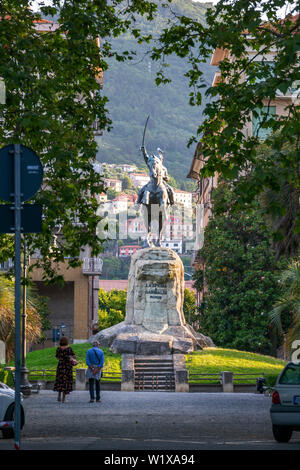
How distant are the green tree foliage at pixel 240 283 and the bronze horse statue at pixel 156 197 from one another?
4818 millimetres

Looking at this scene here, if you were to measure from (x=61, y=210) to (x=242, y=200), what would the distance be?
4.08 meters

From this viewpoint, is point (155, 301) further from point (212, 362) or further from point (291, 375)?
point (291, 375)

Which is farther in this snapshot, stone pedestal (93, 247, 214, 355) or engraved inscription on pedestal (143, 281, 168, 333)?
engraved inscription on pedestal (143, 281, 168, 333)

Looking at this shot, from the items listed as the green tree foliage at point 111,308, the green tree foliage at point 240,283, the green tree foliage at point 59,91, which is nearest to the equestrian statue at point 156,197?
the green tree foliage at point 240,283

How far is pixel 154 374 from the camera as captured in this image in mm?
33750

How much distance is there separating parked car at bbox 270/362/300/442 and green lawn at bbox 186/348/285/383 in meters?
18.9

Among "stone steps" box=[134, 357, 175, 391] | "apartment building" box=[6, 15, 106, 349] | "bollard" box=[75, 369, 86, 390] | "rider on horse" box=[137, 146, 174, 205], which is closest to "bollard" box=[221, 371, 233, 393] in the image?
"stone steps" box=[134, 357, 175, 391]

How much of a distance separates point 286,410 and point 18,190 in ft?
20.0

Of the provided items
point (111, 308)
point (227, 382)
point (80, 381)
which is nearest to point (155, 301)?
point (80, 381)

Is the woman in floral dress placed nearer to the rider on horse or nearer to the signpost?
the signpost

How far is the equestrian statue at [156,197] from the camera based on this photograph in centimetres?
4053

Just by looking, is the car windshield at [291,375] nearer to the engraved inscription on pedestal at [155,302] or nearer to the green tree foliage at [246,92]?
the green tree foliage at [246,92]

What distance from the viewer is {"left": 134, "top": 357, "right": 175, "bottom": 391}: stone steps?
32.6 meters
